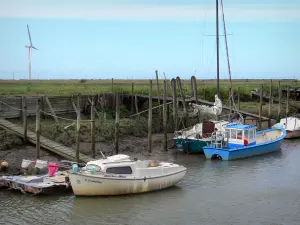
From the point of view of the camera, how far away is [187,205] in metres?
22.5

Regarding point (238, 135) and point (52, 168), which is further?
point (238, 135)

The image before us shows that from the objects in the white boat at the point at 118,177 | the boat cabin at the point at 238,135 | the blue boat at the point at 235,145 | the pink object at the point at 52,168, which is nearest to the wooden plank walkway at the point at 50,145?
the pink object at the point at 52,168

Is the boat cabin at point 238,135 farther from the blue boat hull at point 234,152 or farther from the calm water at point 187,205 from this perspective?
the calm water at point 187,205

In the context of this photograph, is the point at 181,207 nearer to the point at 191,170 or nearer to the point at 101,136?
the point at 191,170

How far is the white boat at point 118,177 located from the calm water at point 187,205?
392mm

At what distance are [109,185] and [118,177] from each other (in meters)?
0.57

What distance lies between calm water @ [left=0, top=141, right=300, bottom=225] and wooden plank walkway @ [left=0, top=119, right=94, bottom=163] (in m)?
4.86

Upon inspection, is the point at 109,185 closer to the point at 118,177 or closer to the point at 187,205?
the point at 118,177

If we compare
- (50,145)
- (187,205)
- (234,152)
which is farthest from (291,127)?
(187,205)

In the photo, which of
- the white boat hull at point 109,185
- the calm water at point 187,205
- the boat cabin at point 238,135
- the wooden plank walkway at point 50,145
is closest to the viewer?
the calm water at point 187,205

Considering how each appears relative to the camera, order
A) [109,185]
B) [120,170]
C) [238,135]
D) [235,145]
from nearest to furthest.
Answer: [109,185] < [120,170] < [235,145] < [238,135]

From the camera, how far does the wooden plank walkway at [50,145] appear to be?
2791 centimetres

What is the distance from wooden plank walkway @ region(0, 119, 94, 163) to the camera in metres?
27.9

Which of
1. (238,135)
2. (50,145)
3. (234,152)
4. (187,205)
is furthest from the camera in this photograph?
(238,135)
